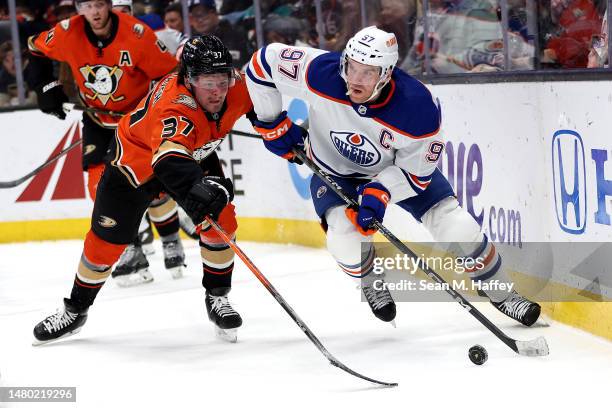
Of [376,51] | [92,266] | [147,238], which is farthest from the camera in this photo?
[147,238]

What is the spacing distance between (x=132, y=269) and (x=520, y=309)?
2212 millimetres

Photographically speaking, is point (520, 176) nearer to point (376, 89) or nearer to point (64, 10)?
point (376, 89)

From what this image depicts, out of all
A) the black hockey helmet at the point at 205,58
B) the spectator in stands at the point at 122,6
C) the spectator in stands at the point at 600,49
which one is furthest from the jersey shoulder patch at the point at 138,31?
the spectator in stands at the point at 600,49

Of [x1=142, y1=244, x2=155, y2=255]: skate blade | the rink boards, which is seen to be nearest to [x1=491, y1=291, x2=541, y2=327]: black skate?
the rink boards

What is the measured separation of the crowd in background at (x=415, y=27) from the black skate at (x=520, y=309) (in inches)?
34.5

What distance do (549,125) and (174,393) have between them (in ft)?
5.58

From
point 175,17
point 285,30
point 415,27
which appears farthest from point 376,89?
point 175,17

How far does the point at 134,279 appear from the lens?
5.43 meters

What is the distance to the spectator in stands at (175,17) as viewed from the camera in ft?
21.5

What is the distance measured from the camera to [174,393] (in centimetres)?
338

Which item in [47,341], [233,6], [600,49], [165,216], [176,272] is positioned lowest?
[176,272]

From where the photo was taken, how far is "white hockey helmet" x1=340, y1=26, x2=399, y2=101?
356cm

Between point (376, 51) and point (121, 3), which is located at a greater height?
point (376, 51)

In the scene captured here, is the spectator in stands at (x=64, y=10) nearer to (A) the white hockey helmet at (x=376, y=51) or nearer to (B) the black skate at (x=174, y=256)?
(B) the black skate at (x=174, y=256)
